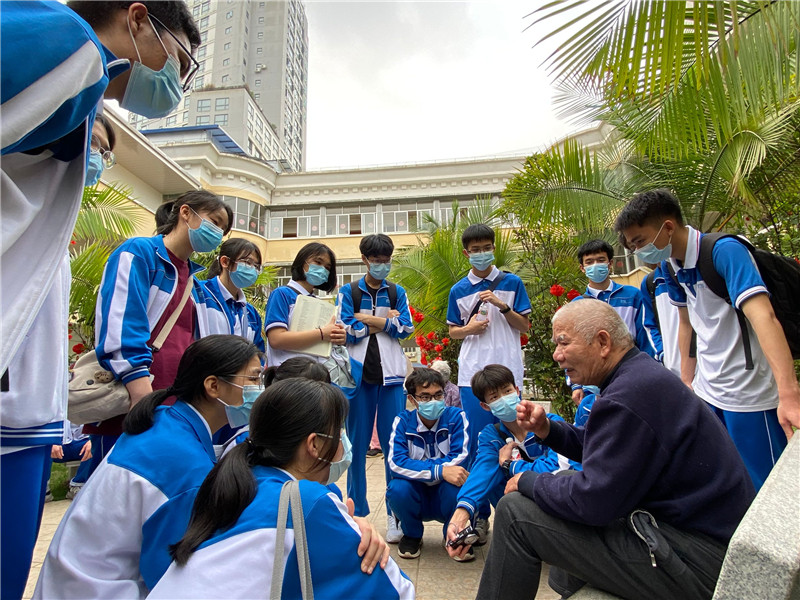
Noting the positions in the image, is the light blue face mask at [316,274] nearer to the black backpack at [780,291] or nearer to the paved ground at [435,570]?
the paved ground at [435,570]

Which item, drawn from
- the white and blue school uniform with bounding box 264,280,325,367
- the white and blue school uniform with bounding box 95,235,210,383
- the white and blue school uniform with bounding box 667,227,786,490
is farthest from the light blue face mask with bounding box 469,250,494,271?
the white and blue school uniform with bounding box 95,235,210,383

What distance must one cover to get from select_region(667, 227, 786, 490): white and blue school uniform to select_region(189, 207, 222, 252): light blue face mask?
2.71 metres

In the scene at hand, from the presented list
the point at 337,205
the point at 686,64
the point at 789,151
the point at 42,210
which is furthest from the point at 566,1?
the point at 337,205

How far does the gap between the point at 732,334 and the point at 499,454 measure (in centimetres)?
146

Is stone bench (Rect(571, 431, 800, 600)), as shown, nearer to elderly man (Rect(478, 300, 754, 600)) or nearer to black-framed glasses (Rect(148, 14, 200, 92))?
elderly man (Rect(478, 300, 754, 600))

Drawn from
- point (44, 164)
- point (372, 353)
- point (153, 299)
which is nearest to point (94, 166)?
point (153, 299)

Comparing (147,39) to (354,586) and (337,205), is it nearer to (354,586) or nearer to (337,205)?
(354,586)

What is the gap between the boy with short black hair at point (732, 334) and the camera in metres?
2.28

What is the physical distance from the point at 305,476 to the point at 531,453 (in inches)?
73.4

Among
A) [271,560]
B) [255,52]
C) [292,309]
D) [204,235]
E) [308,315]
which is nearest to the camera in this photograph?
[271,560]

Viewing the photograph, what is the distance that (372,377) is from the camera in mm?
3855

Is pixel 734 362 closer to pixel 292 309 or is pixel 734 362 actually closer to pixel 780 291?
pixel 780 291

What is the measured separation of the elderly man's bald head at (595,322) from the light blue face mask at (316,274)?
237 cm

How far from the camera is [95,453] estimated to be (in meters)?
2.98
